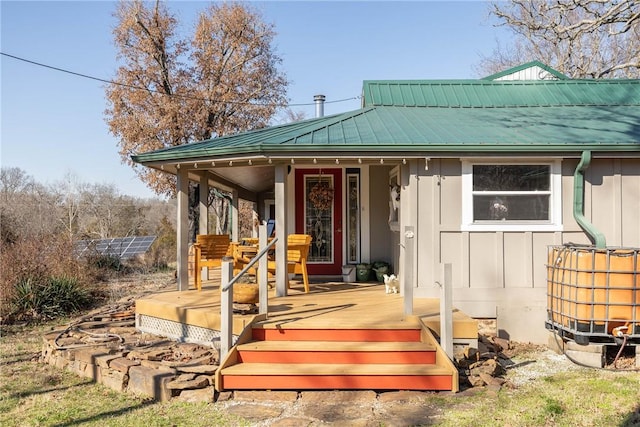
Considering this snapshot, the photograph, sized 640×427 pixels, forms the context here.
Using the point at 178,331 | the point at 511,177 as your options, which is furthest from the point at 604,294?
the point at 178,331

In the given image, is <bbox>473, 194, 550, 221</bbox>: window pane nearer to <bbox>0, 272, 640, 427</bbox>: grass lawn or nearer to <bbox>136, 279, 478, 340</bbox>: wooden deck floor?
<bbox>136, 279, 478, 340</bbox>: wooden deck floor

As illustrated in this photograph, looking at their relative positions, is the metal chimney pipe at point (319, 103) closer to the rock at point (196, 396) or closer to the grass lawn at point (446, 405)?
the grass lawn at point (446, 405)

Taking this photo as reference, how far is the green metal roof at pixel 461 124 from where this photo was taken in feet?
20.3

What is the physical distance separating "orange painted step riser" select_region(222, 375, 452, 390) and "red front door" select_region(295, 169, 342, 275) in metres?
4.34

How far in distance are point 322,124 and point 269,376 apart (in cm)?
418

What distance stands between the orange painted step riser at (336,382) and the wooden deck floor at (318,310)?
68 cm

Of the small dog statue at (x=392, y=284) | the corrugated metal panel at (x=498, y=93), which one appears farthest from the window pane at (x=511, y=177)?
the corrugated metal panel at (x=498, y=93)

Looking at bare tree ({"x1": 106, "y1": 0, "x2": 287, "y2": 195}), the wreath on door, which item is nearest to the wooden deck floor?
the wreath on door

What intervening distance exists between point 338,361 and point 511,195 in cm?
359

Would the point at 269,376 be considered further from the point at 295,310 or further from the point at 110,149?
the point at 110,149

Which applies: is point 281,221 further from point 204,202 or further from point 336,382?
point 204,202

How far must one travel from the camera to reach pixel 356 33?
55.1 ft

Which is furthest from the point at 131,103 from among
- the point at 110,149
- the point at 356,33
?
the point at 356,33

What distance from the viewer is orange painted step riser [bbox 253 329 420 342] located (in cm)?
497
